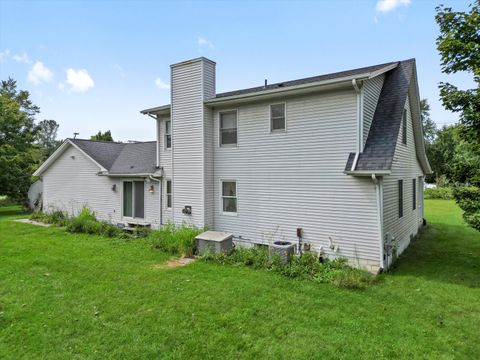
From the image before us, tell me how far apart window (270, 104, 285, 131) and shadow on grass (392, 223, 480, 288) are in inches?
196

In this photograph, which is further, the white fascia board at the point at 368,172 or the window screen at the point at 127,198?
the window screen at the point at 127,198

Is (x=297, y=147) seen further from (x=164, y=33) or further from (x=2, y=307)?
(x=164, y=33)

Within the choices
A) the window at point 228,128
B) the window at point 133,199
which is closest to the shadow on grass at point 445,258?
the window at point 228,128

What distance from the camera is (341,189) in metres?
7.59

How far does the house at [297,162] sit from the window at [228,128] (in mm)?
36

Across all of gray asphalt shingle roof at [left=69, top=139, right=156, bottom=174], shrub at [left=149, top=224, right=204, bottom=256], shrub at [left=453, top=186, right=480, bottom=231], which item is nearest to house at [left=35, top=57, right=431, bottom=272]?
gray asphalt shingle roof at [left=69, top=139, right=156, bottom=174]

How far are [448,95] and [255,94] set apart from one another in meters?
4.79

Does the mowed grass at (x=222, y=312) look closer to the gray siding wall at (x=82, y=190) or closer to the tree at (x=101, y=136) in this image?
the gray siding wall at (x=82, y=190)

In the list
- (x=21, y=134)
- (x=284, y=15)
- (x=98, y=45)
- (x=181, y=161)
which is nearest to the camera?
(x=181, y=161)

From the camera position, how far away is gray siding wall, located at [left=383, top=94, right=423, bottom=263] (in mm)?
7734

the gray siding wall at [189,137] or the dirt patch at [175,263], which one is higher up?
the gray siding wall at [189,137]

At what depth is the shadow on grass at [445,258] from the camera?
6940mm

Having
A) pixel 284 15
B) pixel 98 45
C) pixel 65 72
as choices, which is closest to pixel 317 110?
pixel 284 15

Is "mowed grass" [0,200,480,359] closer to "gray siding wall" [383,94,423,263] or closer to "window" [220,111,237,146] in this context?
"gray siding wall" [383,94,423,263]
